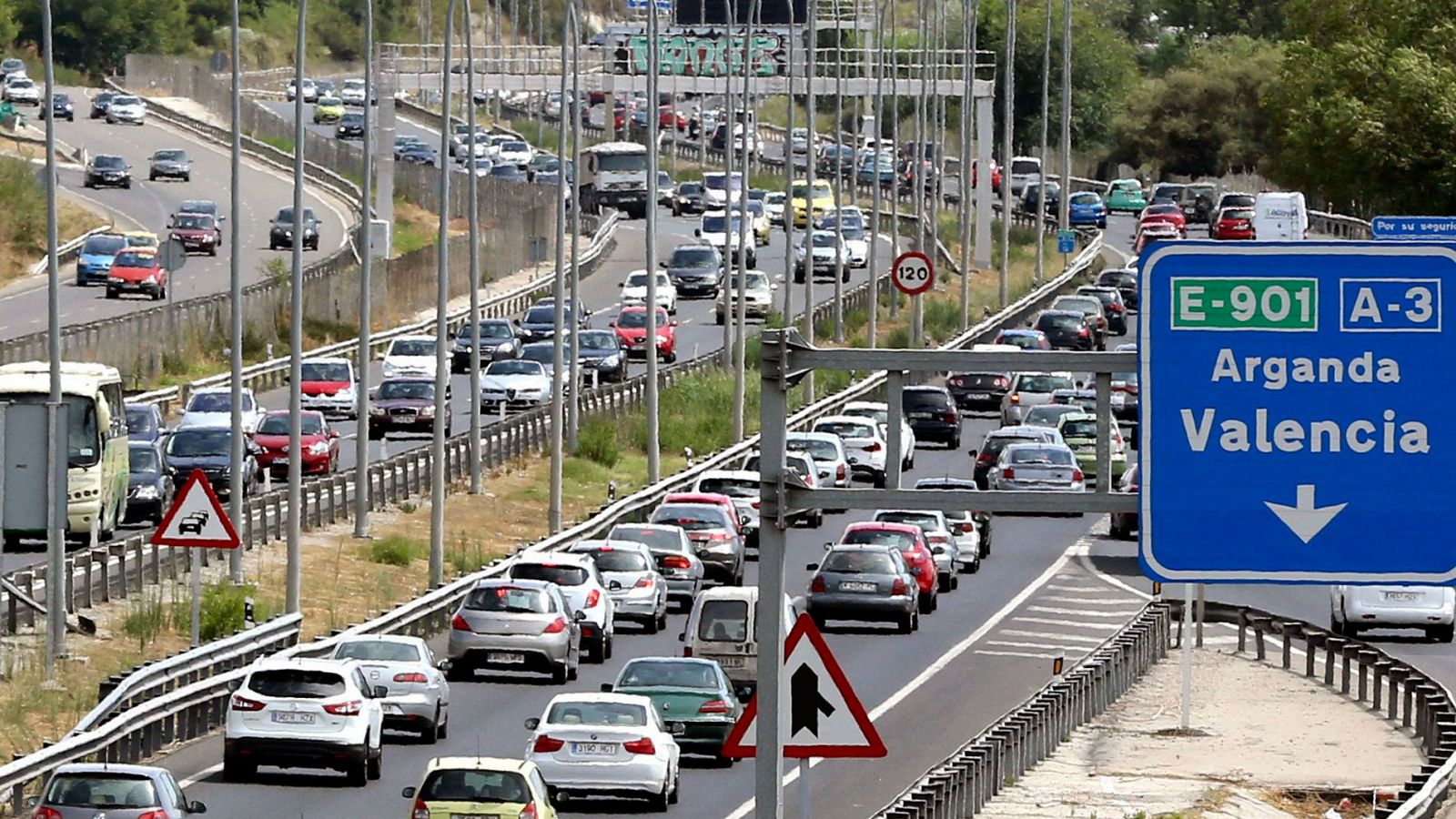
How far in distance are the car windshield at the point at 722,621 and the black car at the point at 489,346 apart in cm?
4056

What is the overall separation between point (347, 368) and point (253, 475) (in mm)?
14160

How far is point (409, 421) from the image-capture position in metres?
67.4

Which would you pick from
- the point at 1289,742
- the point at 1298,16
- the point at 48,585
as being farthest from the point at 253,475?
the point at 1298,16

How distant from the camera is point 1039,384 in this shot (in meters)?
75.6

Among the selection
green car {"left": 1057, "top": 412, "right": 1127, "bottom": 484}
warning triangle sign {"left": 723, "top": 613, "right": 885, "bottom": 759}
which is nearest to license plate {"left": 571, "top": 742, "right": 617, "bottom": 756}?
warning triangle sign {"left": 723, "top": 613, "right": 885, "bottom": 759}

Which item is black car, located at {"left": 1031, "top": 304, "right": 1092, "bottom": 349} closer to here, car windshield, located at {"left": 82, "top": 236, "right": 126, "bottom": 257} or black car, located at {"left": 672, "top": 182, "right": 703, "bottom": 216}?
car windshield, located at {"left": 82, "top": 236, "right": 126, "bottom": 257}

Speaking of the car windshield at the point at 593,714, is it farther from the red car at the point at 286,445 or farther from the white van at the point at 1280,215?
the white van at the point at 1280,215

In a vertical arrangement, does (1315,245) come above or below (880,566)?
above

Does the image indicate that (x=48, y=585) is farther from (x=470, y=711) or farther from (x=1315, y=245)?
(x=1315, y=245)

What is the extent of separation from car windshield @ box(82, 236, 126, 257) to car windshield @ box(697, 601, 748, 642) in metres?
53.4

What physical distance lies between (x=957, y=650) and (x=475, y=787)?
67.6ft

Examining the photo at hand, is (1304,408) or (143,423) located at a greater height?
(1304,408)

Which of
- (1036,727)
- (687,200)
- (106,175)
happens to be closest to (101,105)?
(106,175)

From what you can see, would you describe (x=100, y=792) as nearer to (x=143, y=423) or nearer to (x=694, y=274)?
(x=143, y=423)
